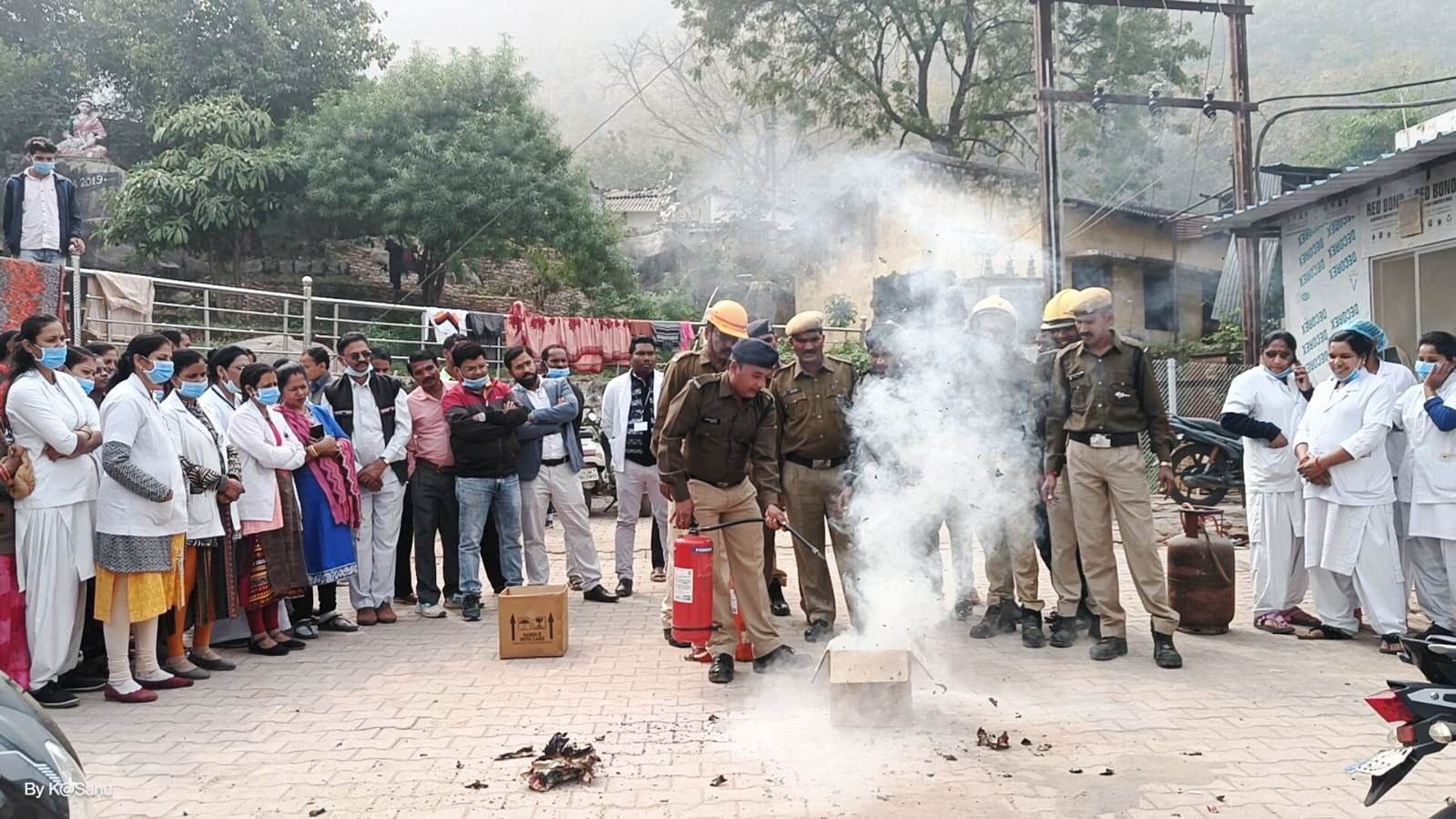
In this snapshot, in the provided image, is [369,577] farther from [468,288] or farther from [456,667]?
[468,288]

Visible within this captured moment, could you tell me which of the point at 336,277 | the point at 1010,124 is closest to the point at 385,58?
the point at 336,277

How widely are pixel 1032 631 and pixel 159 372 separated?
560cm

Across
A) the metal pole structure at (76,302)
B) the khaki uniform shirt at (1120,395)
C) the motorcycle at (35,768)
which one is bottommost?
the motorcycle at (35,768)

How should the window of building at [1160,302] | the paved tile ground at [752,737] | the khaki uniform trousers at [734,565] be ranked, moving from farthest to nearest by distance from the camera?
1. the window of building at [1160,302]
2. the khaki uniform trousers at [734,565]
3. the paved tile ground at [752,737]

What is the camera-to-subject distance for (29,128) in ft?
72.5

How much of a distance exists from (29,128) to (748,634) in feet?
79.4

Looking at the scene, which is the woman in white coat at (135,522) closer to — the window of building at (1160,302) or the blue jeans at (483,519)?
the blue jeans at (483,519)

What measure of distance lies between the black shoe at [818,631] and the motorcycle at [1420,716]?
3703 mm

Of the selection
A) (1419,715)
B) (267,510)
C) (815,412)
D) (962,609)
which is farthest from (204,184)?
(1419,715)

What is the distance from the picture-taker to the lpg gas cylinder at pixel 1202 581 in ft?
21.4

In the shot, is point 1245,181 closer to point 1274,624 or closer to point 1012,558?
point 1274,624

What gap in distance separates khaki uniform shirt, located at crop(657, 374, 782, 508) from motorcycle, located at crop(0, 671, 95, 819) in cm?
336

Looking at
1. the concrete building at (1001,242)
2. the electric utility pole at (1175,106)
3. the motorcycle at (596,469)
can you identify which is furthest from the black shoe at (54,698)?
the concrete building at (1001,242)

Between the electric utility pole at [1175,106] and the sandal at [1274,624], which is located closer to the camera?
the sandal at [1274,624]
